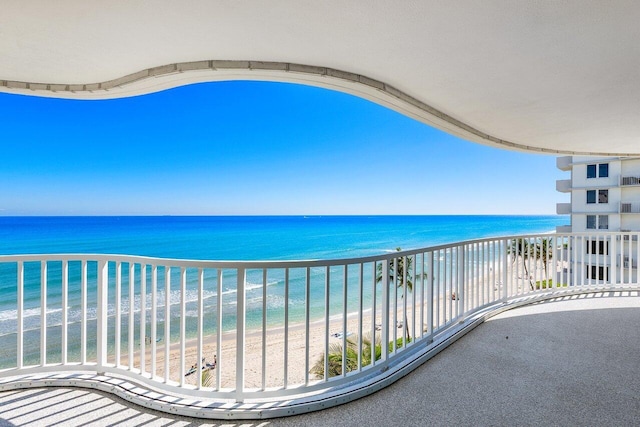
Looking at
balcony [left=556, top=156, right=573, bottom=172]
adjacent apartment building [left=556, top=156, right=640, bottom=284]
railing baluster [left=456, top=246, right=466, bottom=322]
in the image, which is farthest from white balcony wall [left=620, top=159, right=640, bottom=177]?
railing baluster [left=456, top=246, right=466, bottom=322]

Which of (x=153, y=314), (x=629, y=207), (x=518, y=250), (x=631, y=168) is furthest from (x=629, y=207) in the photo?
(x=153, y=314)

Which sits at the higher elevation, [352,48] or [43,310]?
[352,48]

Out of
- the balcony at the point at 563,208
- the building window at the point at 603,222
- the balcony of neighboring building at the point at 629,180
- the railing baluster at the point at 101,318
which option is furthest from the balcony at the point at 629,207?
the railing baluster at the point at 101,318

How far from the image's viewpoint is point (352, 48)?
1816 millimetres

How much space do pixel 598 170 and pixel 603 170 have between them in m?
0.25

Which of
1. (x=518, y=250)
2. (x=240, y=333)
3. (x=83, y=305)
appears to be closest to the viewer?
(x=240, y=333)

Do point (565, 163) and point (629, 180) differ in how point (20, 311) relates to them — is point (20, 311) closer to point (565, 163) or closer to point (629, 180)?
point (629, 180)

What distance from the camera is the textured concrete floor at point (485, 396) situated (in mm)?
1636

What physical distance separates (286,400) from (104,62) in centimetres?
238

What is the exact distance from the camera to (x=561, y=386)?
1953 millimetres

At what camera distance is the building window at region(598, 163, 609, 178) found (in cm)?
1925

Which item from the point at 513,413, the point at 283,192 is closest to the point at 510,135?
the point at 513,413

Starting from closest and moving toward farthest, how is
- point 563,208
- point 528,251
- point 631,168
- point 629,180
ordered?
1. point 528,251
2. point 629,180
3. point 631,168
4. point 563,208

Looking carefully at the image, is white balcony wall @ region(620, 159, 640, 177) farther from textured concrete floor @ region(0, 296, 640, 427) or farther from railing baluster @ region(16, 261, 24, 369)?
railing baluster @ region(16, 261, 24, 369)
